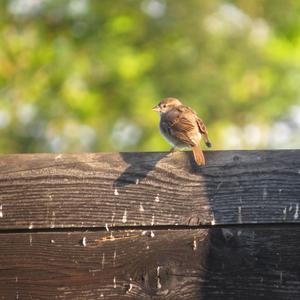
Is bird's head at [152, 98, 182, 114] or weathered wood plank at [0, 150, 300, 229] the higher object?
bird's head at [152, 98, 182, 114]

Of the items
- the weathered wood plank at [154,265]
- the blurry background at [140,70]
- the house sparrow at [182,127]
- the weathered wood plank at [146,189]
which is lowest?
the weathered wood plank at [154,265]

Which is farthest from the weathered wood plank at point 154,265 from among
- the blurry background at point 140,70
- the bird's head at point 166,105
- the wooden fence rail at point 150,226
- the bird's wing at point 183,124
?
the blurry background at point 140,70

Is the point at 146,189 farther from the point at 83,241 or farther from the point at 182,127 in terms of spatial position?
the point at 182,127

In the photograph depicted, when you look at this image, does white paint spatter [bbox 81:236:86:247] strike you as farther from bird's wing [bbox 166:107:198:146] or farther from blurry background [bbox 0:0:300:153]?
blurry background [bbox 0:0:300:153]

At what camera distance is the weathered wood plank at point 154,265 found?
8.28 feet

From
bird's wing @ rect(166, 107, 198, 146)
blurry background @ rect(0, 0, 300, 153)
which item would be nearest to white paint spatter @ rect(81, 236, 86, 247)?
bird's wing @ rect(166, 107, 198, 146)

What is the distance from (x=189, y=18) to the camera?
49.6ft

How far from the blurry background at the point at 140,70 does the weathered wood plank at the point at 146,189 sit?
1044 centimetres

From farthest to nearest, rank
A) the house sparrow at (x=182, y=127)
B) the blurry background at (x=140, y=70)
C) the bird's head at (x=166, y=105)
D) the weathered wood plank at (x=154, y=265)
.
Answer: the blurry background at (x=140, y=70), the bird's head at (x=166, y=105), the house sparrow at (x=182, y=127), the weathered wood plank at (x=154, y=265)

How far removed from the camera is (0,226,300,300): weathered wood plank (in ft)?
8.28

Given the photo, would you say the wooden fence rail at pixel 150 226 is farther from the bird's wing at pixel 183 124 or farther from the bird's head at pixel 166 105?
the bird's head at pixel 166 105

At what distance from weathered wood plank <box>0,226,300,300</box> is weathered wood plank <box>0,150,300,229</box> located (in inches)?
1.8

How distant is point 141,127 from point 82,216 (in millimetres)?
11301

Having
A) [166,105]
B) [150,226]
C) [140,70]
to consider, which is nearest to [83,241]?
[150,226]
